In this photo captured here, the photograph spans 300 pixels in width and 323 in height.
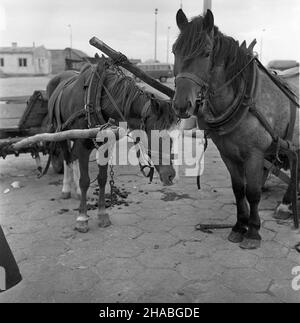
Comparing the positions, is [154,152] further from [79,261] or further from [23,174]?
[23,174]

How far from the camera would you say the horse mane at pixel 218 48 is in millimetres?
2781

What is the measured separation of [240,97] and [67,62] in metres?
5.24

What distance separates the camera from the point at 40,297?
8.84 ft

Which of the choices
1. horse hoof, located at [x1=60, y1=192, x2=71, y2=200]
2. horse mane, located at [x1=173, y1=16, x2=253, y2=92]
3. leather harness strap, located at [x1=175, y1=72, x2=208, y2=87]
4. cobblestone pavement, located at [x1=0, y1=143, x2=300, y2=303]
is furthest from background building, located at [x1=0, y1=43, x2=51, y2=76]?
leather harness strap, located at [x1=175, y1=72, x2=208, y2=87]

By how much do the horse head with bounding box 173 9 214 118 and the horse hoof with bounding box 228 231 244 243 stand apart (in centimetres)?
153

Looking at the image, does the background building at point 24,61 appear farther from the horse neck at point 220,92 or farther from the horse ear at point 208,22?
the horse ear at point 208,22

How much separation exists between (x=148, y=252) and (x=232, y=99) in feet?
5.27

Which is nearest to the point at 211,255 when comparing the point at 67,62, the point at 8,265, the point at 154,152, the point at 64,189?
the point at 154,152

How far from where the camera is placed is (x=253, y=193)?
Answer: 3320 millimetres

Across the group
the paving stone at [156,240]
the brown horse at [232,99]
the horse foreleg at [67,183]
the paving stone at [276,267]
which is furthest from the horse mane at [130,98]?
the horse foreleg at [67,183]

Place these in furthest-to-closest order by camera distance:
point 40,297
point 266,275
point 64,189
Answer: point 64,189, point 266,275, point 40,297

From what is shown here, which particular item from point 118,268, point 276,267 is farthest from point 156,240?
point 276,267

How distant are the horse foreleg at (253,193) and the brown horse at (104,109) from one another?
693 mm

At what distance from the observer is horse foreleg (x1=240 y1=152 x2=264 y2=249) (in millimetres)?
3182
